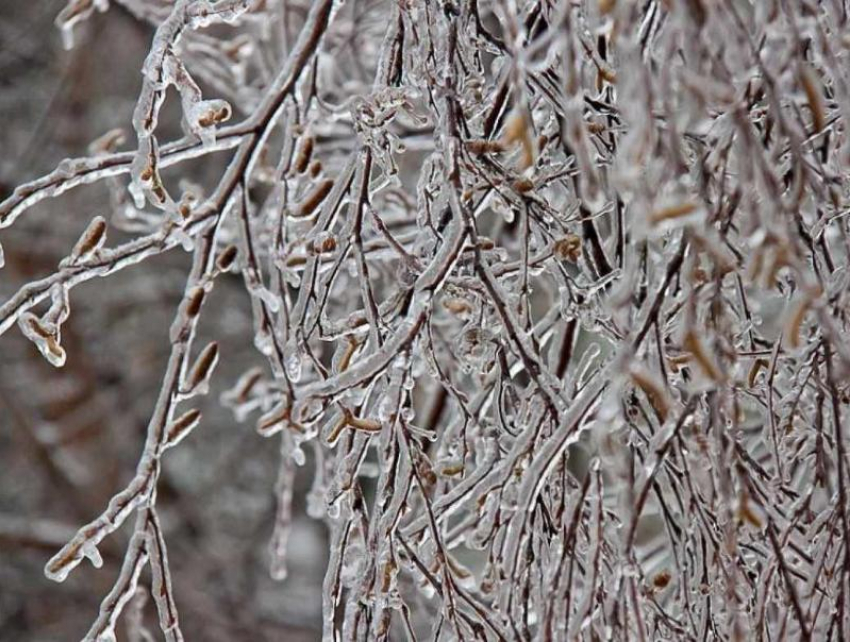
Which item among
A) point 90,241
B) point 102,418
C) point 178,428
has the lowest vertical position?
point 178,428

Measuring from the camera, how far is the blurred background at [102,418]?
4809 millimetres

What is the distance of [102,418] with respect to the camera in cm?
521

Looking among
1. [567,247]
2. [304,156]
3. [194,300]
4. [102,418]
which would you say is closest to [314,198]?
[304,156]

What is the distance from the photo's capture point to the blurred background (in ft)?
15.8

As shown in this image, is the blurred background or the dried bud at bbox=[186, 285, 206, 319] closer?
the dried bud at bbox=[186, 285, 206, 319]

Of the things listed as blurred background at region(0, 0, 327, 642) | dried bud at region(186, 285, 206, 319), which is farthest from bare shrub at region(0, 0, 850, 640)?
blurred background at region(0, 0, 327, 642)

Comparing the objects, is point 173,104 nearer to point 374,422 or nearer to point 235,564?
point 235,564

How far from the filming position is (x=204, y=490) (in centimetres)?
601

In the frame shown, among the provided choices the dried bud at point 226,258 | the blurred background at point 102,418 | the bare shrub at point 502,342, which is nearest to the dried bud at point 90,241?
the bare shrub at point 502,342

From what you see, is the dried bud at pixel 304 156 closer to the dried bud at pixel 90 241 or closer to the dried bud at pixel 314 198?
the dried bud at pixel 314 198

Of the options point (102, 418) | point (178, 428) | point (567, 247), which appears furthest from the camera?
point (102, 418)

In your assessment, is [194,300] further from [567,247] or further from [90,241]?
[567,247]

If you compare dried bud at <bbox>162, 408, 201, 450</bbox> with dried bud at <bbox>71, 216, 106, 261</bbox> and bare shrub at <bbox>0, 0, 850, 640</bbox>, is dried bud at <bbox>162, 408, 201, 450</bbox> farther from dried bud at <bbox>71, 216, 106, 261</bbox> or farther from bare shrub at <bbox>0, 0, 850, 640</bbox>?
dried bud at <bbox>71, 216, 106, 261</bbox>

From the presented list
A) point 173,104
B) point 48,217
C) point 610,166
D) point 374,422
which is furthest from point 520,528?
point 173,104
